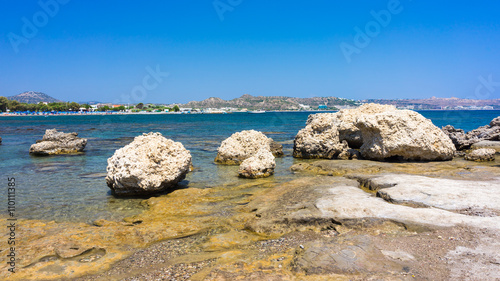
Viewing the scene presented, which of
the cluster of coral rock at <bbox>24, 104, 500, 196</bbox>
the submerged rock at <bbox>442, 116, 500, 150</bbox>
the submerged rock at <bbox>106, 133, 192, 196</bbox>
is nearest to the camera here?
the submerged rock at <bbox>106, 133, 192, 196</bbox>

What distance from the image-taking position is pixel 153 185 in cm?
1016

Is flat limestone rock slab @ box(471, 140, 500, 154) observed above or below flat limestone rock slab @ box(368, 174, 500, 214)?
below

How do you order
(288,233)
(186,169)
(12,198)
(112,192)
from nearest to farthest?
(288,233), (12,198), (112,192), (186,169)

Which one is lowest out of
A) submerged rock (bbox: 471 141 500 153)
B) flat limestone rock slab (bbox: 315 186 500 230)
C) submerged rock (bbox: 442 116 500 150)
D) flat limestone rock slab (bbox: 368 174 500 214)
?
submerged rock (bbox: 471 141 500 153)

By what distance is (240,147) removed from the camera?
1711cm

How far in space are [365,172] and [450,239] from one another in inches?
270

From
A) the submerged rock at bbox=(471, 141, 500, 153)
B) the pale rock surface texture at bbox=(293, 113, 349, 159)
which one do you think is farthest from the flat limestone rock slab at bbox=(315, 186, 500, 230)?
the submerged rock at bbox=(471, 141, 500, 153)

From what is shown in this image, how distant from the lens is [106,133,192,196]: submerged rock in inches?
394

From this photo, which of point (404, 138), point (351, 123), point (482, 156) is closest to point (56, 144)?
point (351, 123)

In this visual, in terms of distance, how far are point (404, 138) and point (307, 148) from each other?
196 inches

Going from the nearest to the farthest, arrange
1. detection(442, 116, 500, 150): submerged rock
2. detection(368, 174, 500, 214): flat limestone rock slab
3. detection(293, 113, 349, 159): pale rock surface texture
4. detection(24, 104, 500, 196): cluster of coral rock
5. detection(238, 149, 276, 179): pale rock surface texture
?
detection(368, 174, 500, 214): flat limestone rock slab → detection(24, 104, 500, 196): cluster of coral rock → detection(238, 149, 276, 179): pale rock surface texture → detection(293, 113, 349, 159): pale rock surface texture → detection(442, 116, 500, 150): submerged rock

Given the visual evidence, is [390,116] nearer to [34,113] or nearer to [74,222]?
[74,222]

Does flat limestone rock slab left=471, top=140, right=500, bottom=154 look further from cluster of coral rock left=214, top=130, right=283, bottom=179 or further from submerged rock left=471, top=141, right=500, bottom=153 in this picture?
cluster of coral rock left=214, top=130, right=283, bottom=179

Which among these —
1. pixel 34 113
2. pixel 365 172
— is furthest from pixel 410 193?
pixel 34 113
